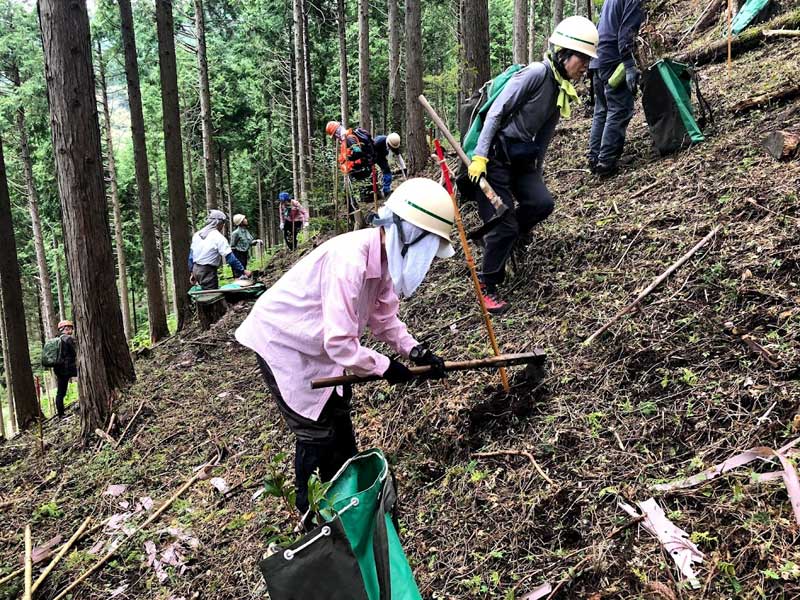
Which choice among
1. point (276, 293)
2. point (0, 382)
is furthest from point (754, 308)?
point (0, 382)

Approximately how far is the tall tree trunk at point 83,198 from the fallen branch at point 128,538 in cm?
243

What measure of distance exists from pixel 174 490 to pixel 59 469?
2.25m

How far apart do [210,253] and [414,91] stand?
194 inches

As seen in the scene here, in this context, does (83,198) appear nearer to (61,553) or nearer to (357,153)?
(61,553)

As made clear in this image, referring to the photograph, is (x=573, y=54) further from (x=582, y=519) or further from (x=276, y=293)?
(x=582, y=519)

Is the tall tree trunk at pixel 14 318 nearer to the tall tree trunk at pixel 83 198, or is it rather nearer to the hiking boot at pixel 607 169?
the tall tree trunk at pixel 83 198

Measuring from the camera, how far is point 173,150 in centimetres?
1104

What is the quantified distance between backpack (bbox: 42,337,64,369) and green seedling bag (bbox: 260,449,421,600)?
10.1 metres

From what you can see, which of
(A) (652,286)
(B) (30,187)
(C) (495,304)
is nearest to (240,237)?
(C) (495,304)

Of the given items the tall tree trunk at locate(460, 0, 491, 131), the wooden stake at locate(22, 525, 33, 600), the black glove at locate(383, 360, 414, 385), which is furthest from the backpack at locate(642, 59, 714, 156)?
the wooden stake at locate(22, 525, 33, 600)

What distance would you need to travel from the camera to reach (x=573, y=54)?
4.34 metres

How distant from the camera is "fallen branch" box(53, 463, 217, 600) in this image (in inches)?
157

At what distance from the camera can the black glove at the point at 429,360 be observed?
10.4 feet

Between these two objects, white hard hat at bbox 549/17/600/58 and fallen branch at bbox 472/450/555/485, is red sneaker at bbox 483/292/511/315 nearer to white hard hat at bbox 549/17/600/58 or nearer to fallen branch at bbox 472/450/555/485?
fallen branch at bbox 472/450/555/485
